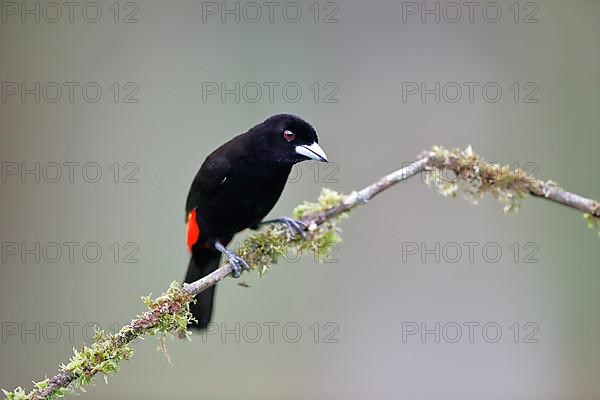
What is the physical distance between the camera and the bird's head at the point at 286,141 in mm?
2582

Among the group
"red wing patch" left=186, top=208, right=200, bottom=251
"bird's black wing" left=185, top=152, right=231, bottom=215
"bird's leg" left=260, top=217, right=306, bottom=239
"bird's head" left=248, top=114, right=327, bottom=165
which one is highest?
"bird's head" left=248, top=114, right=327, bottom=165

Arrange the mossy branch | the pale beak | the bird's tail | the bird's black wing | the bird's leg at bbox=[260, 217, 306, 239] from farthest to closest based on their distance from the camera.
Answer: the bird's tail < the bird's black wing < the pale beak < the bird's leg at bbox=[260, 217, 306, 239] < the mossy branch

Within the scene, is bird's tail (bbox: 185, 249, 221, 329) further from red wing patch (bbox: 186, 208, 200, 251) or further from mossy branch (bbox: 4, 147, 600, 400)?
mossy branch (bbox: 4, 147, 600, 400)

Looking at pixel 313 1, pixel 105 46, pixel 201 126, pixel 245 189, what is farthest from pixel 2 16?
pixel 245 189

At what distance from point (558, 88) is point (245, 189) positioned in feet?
10.7

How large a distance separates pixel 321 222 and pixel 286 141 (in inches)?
17.1

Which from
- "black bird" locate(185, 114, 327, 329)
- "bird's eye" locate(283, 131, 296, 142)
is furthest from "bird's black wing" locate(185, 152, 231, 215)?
"bird's eye" locate(283, 131, 296, 142)

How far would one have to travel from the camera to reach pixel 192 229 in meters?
2.88

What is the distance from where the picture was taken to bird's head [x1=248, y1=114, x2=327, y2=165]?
2582 millimetres

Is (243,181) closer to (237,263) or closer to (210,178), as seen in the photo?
(210,178)

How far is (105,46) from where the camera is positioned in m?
4.93

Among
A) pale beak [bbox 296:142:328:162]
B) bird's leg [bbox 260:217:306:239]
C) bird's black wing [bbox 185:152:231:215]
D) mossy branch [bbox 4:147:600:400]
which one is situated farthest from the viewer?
bird's black wing [bbox 185:152:231:215]

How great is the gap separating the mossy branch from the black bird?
185 millimetres

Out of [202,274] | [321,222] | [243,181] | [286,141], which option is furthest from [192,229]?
[321,222]
